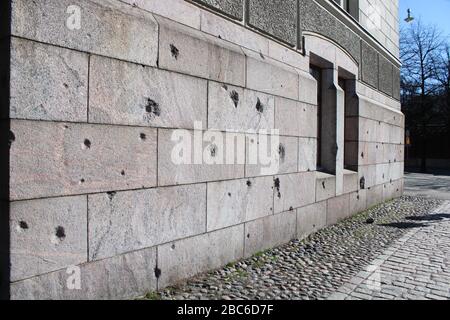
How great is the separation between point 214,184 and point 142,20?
1.73 m

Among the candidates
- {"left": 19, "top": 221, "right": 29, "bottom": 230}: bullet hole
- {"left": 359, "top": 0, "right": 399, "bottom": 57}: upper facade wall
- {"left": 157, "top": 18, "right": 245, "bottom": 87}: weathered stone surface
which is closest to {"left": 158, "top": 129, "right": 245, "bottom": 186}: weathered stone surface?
{"left": 157, "top": 18, "right": 245, "bottom": 87}: weathered stone surface

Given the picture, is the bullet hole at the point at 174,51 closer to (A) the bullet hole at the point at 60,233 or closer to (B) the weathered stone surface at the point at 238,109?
(B) the weathered stone surface at the point at 238,109

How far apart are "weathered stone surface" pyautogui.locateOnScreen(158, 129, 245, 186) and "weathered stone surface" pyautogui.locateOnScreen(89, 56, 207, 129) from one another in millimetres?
127

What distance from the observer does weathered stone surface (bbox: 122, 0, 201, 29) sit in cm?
371

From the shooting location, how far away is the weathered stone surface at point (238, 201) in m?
4.35

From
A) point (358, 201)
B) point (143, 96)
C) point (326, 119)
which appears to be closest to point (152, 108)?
point (143, 96)

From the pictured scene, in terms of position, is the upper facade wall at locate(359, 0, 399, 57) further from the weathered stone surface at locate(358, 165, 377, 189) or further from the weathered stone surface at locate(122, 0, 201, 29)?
the weathered stone surface at locate(122, 0, 201, 29)

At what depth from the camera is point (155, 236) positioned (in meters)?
3.66

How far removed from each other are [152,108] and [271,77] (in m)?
2.12

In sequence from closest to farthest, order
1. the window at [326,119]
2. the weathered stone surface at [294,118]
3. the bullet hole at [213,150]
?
the bullet hole at [213,150]
the weathered stone surface at [294,118]
the window at [326,119]

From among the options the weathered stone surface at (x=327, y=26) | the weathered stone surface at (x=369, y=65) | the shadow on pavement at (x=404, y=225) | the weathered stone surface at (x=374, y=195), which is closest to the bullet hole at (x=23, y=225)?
A: the weathered stone surface at (x=327, y=26)

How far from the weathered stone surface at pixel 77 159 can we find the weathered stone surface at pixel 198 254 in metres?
0.69
